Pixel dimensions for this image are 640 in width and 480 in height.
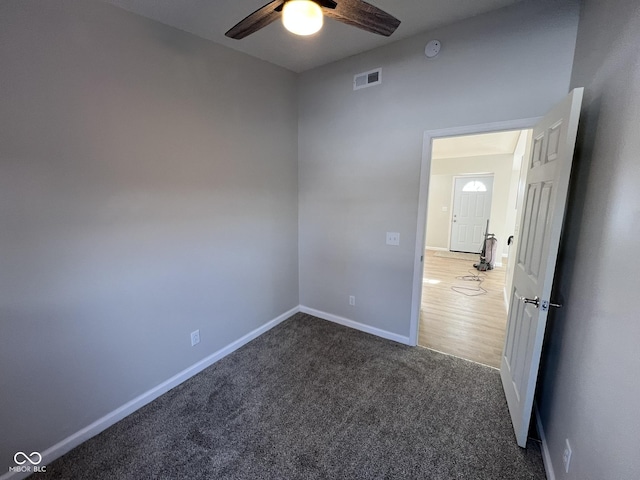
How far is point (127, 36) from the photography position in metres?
1.76

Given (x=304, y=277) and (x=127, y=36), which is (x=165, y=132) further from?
(x=304, y=277)

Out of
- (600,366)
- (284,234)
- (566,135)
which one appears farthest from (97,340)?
(566,135)

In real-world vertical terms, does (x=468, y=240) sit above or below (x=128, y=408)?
above

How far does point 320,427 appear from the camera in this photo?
1.83 m

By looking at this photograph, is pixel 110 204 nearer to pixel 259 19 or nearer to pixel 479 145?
pixel 259 19

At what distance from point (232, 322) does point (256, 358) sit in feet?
1.35

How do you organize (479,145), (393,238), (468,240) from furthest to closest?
1. (468,240)
2. (479,145)
3. (393,238)

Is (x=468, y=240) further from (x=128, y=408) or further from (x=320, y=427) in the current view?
(x=128, y=408)

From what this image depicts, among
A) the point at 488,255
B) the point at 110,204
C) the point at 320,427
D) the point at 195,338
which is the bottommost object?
the point at 320,427

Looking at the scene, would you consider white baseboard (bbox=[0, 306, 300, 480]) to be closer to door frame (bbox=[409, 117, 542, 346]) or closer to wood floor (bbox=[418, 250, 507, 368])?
door frame (bbox=[409, 117, 542, 346])

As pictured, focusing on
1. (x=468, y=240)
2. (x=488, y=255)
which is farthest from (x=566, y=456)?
(x=468, y=240)

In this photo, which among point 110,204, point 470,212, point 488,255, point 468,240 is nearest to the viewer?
point 110,204

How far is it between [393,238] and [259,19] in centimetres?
202

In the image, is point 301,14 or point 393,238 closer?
point 301,14
